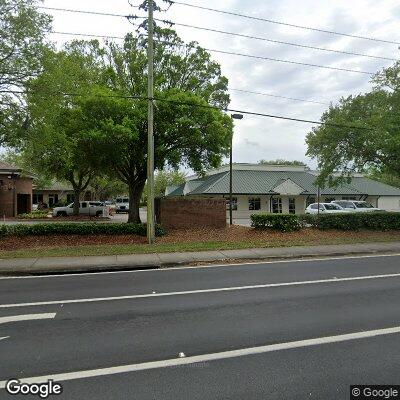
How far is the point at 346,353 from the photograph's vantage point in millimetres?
5098

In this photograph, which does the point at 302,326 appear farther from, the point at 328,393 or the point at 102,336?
the point at 102,336

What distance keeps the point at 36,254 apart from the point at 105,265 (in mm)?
3554

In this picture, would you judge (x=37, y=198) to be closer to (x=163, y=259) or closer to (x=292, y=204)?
(x=292, y=204)

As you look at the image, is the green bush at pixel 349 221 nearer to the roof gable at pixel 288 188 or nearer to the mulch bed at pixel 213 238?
Answer: the mulch bed at pixel 213 238

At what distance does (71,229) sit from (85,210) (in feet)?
73.8

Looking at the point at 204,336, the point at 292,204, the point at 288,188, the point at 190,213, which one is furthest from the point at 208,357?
the point at 292,204

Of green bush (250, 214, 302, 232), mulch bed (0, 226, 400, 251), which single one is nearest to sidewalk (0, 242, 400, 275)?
mulch bed (0, 226, 400, 251)

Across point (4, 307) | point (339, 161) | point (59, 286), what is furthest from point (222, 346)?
point (339, 161)

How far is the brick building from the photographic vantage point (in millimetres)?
36656

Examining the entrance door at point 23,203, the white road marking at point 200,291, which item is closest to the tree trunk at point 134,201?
the white road marking at point 200,291

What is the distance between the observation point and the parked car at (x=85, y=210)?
39219 mm

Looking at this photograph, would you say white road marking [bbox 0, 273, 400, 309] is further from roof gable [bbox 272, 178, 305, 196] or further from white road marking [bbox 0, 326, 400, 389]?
roof gable [bbox 272, 178, 305, 196]

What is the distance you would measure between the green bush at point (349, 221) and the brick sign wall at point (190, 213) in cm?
476

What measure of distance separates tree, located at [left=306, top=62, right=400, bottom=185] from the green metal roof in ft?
54.0
